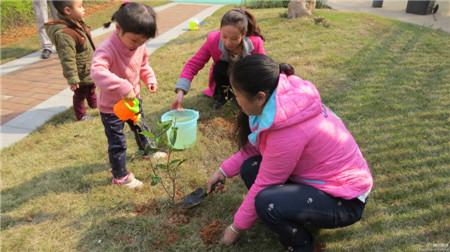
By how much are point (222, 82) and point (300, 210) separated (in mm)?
2104

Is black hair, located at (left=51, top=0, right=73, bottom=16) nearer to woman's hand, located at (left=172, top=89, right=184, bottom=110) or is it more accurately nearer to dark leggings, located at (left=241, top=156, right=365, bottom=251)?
woman's hand, located at (left=172, top=89, right=184, bottom=110)

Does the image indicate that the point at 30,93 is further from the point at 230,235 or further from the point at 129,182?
the point at 230,235

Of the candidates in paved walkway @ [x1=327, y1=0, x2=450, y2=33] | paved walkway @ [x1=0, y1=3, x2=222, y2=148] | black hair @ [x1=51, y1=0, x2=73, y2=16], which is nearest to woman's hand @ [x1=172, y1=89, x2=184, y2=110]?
black hair @ [x1=51, y1=0, x2=73, y2=16]

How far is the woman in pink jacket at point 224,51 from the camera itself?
281cm

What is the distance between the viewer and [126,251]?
2.09m

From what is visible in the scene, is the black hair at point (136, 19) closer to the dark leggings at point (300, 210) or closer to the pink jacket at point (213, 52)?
the pink jacket at point (213, 52)

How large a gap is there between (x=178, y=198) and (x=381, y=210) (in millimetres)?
1263

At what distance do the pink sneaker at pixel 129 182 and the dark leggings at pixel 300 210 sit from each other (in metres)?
1.11

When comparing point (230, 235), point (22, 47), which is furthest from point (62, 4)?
point (22, 47)

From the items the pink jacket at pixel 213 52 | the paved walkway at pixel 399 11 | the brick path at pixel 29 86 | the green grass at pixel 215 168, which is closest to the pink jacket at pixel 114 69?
the pink jacket at pixel 213 52

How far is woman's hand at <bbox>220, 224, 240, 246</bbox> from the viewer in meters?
1.96

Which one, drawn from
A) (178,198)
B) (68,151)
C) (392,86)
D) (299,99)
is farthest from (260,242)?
(392,86)

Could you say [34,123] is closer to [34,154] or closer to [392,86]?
[34,154]

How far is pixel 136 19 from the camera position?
210 centimetres
